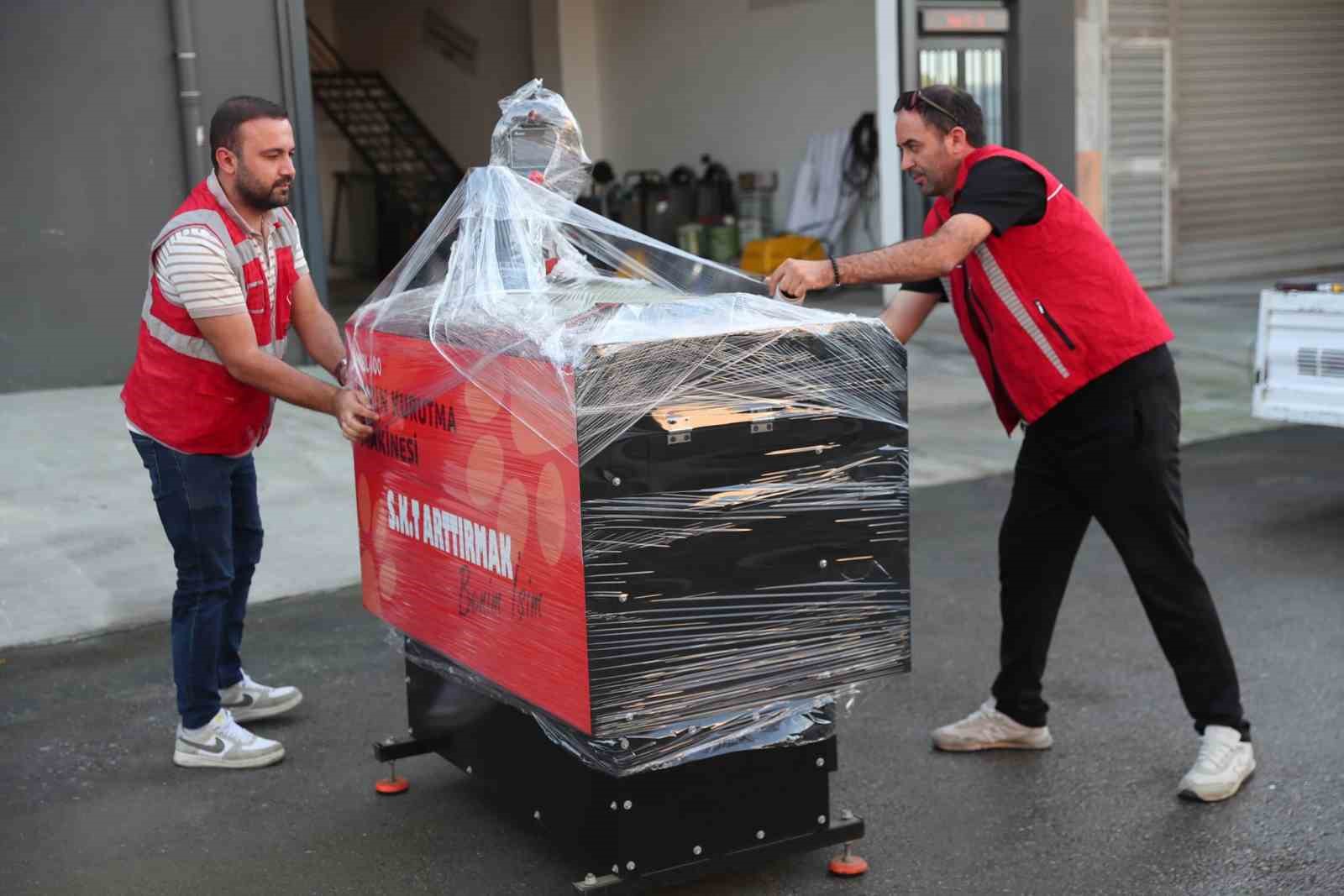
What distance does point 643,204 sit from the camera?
713 inches

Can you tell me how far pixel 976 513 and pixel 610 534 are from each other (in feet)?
15.0

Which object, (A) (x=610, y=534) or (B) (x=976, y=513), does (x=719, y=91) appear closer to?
(B) (x=976, y=513)

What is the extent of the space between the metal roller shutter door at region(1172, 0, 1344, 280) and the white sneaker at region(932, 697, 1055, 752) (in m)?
13.1

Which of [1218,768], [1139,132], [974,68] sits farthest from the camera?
[1139,132]

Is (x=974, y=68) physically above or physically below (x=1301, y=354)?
above

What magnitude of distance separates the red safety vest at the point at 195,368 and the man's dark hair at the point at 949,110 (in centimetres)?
182

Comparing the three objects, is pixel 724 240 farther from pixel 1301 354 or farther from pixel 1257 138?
pixel 1301 354

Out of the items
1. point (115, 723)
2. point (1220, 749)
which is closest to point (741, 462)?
point (1220, 749)

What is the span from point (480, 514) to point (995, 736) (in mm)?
1741

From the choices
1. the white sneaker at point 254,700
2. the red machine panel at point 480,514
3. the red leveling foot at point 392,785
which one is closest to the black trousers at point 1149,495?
the red machine panel at point 480,514

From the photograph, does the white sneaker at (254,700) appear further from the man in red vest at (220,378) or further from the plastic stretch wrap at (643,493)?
the plastic stretch wrap at (643,493)

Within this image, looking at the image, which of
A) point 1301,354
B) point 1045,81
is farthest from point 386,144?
point 1301,354

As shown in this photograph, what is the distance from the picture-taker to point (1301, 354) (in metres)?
7.35

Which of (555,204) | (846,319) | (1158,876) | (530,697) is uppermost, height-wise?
(555,204)
